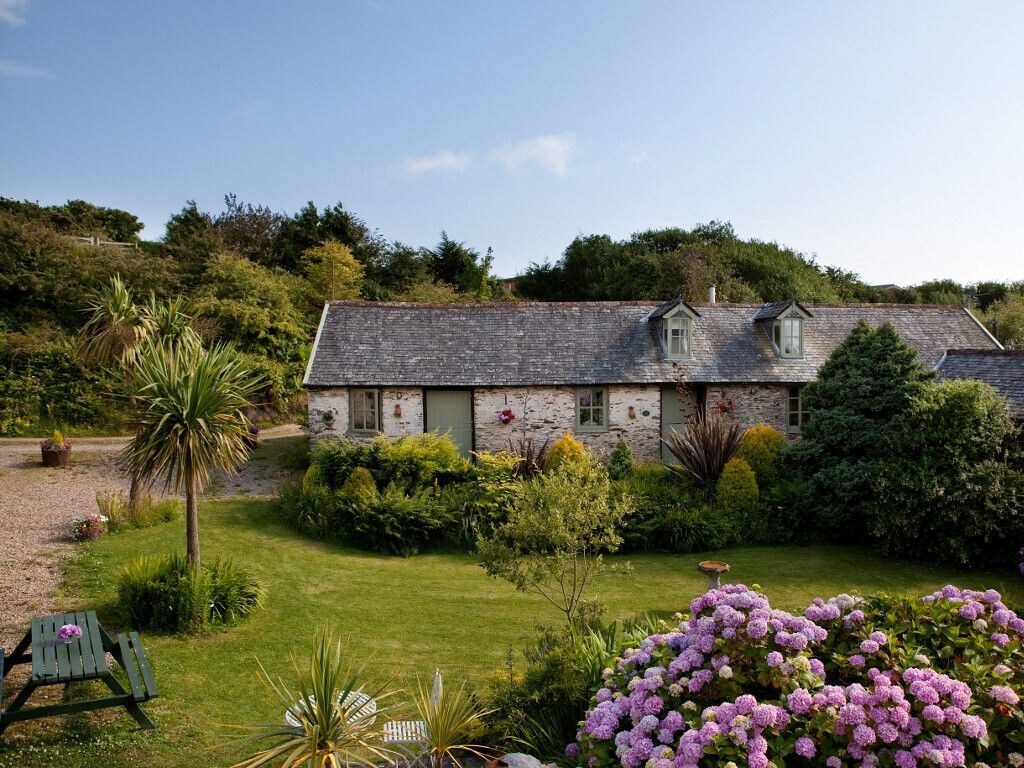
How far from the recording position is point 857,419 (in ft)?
50.8

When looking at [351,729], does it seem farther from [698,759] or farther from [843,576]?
[843,576]

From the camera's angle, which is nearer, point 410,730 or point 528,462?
point 410,730

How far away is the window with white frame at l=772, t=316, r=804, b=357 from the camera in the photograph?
2230cm

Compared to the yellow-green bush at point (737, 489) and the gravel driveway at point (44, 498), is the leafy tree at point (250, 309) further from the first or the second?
the yellow-green bush at point (737, 489)

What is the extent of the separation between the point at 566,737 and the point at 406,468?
10776mm

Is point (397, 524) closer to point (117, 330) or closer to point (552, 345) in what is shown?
point (117, 330)

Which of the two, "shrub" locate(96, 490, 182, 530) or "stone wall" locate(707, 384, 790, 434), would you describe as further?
"stone wall" locate(707, 384, 790, 434)

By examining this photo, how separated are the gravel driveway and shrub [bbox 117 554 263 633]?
4.92 ft

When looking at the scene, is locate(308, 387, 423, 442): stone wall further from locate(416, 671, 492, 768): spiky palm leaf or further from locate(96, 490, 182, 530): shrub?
locate(416, 671, 492, 768): spiky palm leaf

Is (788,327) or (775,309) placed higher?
(775,309)

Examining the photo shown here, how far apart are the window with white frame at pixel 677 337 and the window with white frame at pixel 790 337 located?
3015 millimetres

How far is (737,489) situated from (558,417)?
599 centimetres

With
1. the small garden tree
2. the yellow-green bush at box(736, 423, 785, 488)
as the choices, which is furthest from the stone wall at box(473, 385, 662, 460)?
the small garden tree

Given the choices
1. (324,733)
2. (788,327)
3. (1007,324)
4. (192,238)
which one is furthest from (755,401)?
(192,238)
